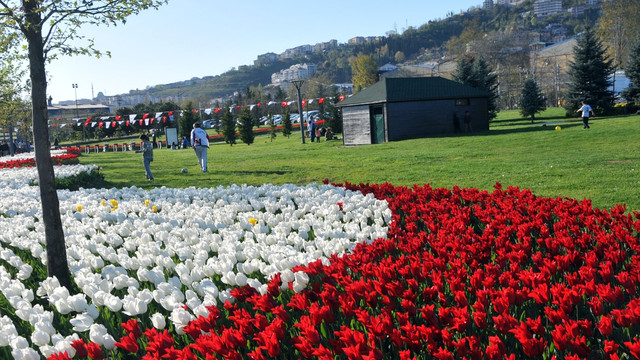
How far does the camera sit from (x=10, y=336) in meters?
3.63

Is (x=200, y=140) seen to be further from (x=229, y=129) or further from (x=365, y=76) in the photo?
(x=365, y=76)

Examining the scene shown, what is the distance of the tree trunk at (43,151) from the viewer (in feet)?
17.5

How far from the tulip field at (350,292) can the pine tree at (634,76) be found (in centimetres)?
3502

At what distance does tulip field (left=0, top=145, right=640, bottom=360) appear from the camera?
3000 millimetres

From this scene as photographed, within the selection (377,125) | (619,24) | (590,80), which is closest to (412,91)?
(377,125)

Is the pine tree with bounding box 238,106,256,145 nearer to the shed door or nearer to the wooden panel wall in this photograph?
the wooden panel wall

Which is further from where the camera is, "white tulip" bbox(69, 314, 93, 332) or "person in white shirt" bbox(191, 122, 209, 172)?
"person in white shirt" bbox(191, 122, 209, 172)

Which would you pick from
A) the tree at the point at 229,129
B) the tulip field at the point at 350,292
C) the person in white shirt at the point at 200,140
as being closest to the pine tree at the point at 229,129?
the tree at the point at 229,129

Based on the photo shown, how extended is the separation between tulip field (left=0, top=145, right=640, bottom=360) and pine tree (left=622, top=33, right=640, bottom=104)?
115 ft

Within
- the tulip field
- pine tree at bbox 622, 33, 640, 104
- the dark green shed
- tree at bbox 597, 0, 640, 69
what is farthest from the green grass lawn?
tree at bbox 597, 0, 640, 69

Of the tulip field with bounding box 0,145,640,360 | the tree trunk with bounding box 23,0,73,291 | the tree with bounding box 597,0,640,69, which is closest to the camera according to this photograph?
the tulip field with bounding box 0,145,640,360

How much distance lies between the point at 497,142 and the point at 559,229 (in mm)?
18273

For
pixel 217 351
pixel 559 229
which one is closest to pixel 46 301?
pixel 217 351

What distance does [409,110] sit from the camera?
99.1 feet
